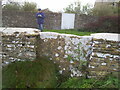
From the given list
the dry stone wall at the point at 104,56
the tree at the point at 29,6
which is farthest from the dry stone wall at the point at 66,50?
the tree at the point at 29,6

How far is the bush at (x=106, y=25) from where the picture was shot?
10.2 metres

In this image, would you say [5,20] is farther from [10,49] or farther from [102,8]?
[10,49]

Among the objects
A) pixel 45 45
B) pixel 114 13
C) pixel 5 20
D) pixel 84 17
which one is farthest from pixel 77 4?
pixel 45 45

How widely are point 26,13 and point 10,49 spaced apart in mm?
9032

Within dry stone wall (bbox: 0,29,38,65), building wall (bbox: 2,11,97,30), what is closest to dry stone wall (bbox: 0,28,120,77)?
dry stone wall (bbox: 0,29,38,65)

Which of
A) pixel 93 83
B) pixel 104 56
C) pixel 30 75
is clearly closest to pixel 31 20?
pixel 30 75

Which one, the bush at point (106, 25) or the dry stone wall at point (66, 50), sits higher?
the bush at point (106, 25)

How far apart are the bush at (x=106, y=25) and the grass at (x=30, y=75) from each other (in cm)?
731

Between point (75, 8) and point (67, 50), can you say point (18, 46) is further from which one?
point (75, 8)

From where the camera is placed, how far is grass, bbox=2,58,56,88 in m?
3.62

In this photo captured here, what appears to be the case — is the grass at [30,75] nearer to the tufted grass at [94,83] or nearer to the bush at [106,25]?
the tufted grass at [94,83]

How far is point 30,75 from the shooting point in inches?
146

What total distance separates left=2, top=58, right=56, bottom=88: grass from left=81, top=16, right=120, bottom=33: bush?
731 centimetres

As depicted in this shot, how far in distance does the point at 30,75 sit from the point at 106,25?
809 centimetres
